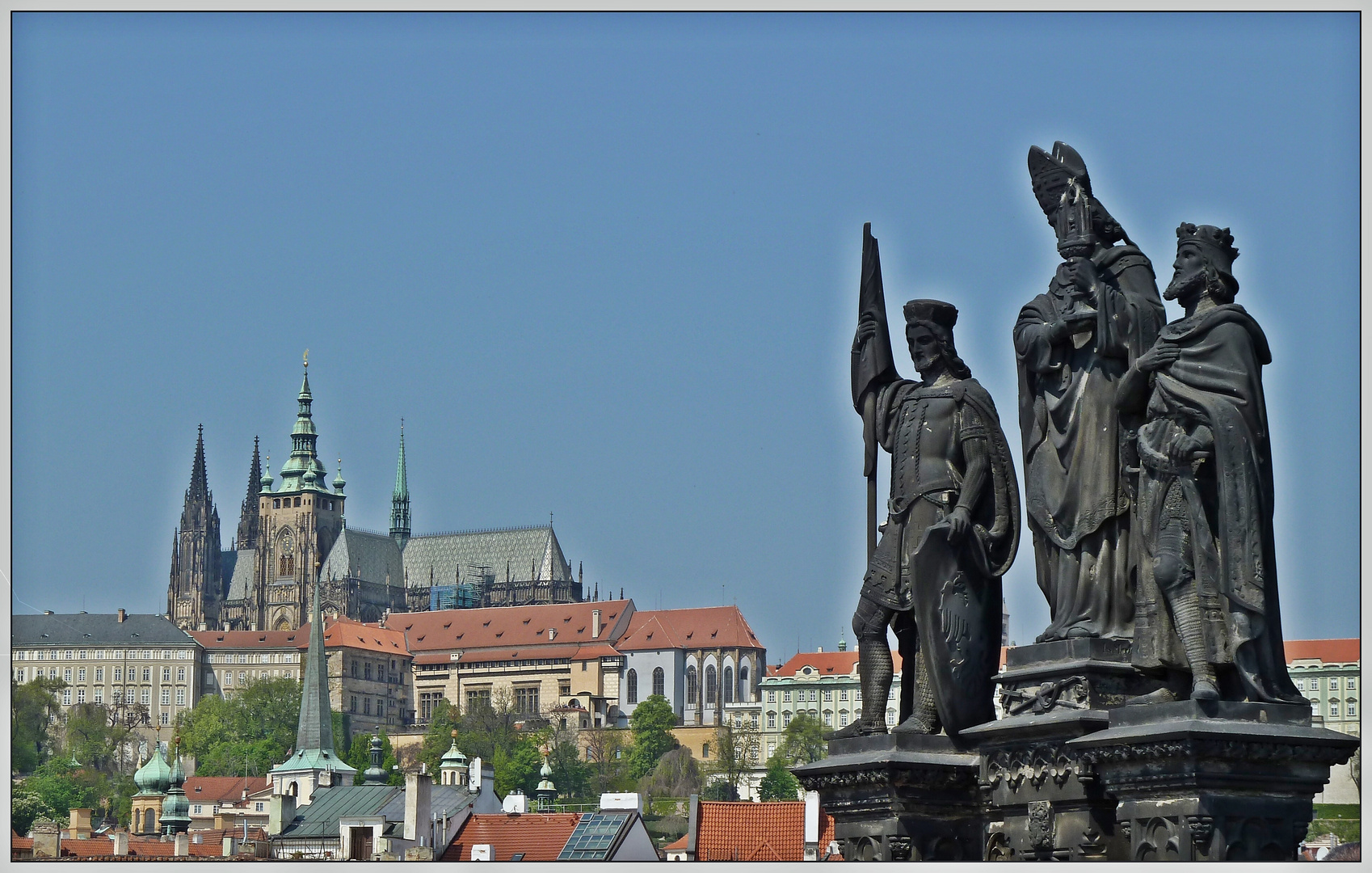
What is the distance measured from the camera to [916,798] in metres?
9.60

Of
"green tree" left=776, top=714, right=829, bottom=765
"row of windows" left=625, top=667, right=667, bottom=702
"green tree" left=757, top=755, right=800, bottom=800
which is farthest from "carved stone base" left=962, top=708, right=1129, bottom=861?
"row of windows" left=625, top=667, right=667, bottom=702

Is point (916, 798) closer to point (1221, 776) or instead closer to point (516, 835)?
point (1221, 776)

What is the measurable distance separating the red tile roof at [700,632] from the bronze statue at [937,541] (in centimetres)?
18359

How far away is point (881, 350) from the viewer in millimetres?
10227

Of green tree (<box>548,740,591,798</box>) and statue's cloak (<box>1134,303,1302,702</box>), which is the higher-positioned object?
green tree (<box>548,740,591,798</box>)

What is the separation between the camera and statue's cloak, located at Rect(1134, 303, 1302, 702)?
838 cm

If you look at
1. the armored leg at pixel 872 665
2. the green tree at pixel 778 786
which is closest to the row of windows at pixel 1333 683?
the armored leg at pixel 872 665

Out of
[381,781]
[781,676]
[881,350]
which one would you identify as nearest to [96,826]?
[381,781]

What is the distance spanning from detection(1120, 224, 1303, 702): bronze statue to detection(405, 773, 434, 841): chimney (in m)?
66.8

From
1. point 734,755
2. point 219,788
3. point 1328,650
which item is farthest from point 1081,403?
point 734,755

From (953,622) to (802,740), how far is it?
144 metres

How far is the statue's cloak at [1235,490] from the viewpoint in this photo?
8.38 m

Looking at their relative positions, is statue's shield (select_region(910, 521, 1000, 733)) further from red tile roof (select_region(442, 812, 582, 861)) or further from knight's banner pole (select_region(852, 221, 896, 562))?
red tile roof (select_region(442, 812, 582, 861))

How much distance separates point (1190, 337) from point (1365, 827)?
5.97ft
